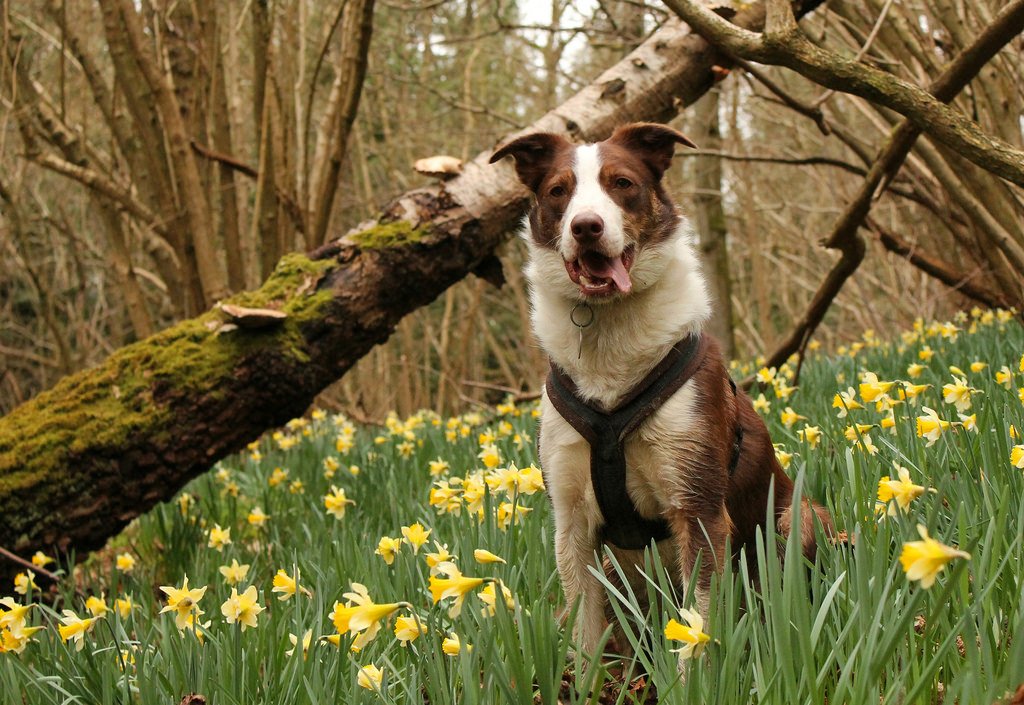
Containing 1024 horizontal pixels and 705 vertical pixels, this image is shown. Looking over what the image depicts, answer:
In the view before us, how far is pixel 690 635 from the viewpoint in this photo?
158 centimetres

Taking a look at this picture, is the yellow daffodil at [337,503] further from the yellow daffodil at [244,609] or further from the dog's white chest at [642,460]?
the yellow daffodil at [244,609]

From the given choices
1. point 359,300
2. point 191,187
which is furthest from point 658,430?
point 191,187

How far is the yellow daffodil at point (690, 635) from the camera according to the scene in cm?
158

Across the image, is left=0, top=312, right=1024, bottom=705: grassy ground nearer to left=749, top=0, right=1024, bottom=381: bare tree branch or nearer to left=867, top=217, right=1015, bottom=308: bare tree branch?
left=749, top=0, right=1024, bottom=381: bare tree branch

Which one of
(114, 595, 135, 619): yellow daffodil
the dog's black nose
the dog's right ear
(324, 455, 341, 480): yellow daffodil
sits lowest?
(324, 455, 341, 480): yellow daffodil

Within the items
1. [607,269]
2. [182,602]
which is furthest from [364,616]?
[607,269]

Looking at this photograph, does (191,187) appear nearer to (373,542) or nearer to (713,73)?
(713,73)

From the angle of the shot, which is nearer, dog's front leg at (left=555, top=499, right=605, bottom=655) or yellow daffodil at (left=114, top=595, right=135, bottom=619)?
dog's front leg at (left=555, top=499, right=605, bottom=655)

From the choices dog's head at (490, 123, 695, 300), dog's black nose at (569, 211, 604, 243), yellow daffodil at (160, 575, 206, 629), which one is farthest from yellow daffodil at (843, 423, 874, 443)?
yellow daffodil at (160, 575, 206, 629)

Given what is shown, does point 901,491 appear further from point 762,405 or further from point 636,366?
point 762,405

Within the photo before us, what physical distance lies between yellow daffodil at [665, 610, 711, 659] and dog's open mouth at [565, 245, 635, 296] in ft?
3.91

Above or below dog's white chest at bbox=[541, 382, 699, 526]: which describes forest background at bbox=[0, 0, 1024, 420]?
above

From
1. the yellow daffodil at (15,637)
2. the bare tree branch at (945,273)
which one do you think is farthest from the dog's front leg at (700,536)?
the bare tree branch at (945,273)

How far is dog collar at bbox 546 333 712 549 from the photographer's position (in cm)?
256
